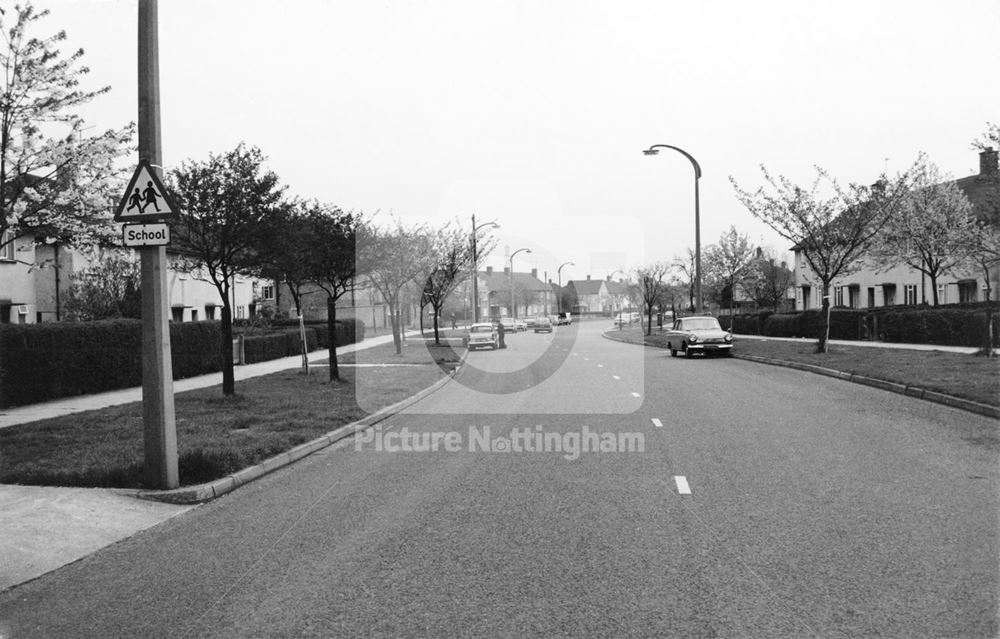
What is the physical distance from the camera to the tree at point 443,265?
36.7 m

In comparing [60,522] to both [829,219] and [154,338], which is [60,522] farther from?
[829,219]

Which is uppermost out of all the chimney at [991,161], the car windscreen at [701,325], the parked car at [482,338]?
the chimney at [991,161]

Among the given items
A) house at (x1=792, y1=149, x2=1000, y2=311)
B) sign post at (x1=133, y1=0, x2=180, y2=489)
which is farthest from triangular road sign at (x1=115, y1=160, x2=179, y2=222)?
house at (x1=792, y1=149, x2=1000, y2=311)

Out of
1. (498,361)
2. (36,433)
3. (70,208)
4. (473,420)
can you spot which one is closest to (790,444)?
(473,420)

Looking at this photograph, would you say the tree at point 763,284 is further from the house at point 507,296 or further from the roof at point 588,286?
the roof at point 588,286

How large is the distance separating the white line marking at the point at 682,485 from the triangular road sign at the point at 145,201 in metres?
5.72

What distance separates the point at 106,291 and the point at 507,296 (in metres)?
84.4

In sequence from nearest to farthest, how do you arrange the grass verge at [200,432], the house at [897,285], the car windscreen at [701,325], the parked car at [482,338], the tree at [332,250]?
the grass verge at [200,432]
the tree at [332,250]
the car windscreen at [701,325]
the parked car at [482,338]
the house at [897,285]

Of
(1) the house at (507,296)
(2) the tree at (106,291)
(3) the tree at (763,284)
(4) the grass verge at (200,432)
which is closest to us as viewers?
(4) the grass verge at (200,432)

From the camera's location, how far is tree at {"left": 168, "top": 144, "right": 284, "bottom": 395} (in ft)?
48.5

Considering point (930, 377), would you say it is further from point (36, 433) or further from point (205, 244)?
point (36, 433)

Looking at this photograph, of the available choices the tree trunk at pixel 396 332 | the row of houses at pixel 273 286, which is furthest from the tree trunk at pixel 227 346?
the tree trunk at pixel 396 332

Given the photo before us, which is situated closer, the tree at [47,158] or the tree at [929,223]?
the tree at [47,158]

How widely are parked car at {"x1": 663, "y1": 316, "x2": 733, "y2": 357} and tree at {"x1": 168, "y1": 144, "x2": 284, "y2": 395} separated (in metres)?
18.8
